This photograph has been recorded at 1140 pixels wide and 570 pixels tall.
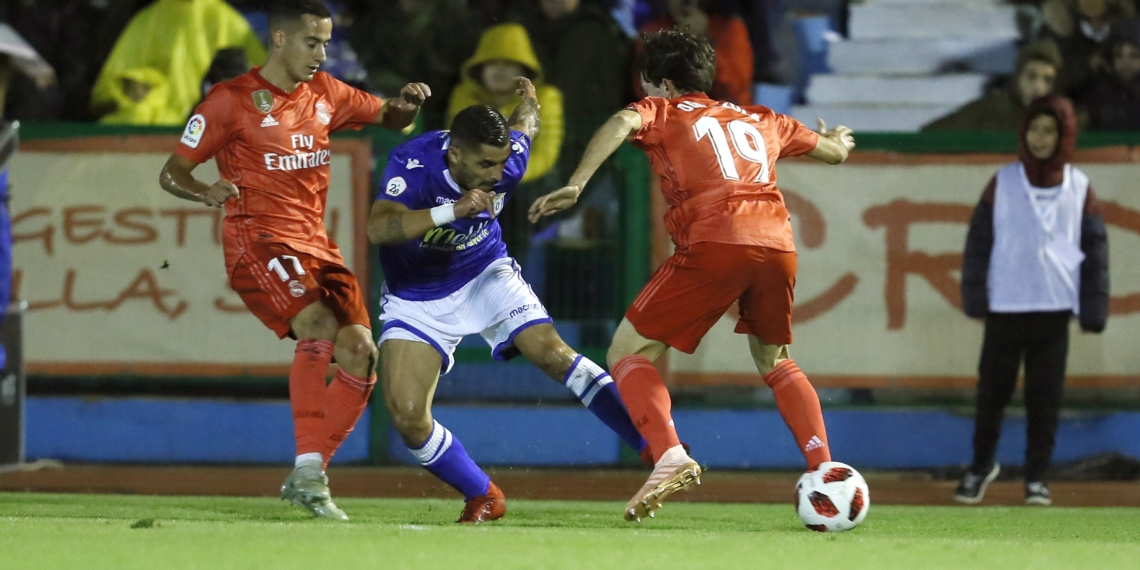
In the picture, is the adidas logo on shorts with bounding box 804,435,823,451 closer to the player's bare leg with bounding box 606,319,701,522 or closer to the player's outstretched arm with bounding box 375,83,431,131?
the player's bare leg with bounding box 606,319,701,522

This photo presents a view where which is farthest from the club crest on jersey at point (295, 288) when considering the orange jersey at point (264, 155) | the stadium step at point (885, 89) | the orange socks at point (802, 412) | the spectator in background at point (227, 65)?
the stadium step at point (885, 89)

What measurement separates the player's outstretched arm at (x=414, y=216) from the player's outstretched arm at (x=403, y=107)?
849 millimetres

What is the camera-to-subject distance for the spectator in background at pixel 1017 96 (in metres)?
9.45

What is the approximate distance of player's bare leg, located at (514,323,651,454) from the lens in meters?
6.09

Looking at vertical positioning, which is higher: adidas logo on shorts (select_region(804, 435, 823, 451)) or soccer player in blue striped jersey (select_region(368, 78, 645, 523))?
soccer player in blue striped jersey (select_region(368, 78, 645, 523))

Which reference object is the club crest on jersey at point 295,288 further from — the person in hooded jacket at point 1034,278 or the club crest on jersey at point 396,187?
the person in hooded jacket at point 1034,278

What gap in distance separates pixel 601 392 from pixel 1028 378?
2.82m

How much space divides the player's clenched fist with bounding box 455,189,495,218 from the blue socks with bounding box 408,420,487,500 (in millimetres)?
983

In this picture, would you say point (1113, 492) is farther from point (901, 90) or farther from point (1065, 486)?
point (901, 90)

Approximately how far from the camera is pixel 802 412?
224 inches

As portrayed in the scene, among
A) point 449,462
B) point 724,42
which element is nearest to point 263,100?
point 449,462

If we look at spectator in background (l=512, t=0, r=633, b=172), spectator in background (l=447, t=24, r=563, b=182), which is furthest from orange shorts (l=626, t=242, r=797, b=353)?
spectator in background (l=512, t=0, r=633, b=172)

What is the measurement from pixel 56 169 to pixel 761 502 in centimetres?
465

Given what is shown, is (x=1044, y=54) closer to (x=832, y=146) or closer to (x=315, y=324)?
(x=832, y=146)
